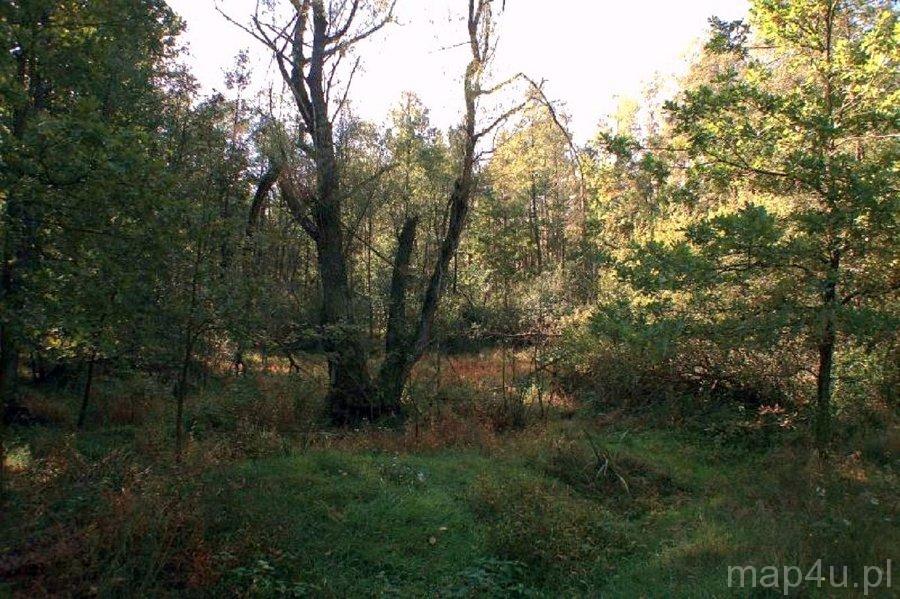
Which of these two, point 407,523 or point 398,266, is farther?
point 398,266

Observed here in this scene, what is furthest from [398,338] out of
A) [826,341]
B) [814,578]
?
[814,578]

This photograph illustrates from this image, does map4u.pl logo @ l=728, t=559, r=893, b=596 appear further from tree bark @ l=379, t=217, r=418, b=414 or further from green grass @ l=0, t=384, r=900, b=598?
tree bark @ l=379, t=217, r=418, b=414

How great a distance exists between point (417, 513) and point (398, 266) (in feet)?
26.8

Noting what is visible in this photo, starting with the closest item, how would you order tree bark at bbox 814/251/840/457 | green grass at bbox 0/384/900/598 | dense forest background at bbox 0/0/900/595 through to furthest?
green grass at bbox 0/384/900/598 < dense forest background at bbox 0/0/900/595 < tree bark at bbox 814/251/840/457

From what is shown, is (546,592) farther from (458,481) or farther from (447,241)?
(447,241)

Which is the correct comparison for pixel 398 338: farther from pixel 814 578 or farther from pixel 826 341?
pixel 814 578

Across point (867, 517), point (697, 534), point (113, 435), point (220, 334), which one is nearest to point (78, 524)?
point (220, 334)

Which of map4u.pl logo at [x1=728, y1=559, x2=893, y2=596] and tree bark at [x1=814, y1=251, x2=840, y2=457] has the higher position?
tree bark at [x1=814, y1=251, x2=840, y2=457]

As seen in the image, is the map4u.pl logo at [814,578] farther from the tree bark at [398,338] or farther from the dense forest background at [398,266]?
the tree bark at [398,338]

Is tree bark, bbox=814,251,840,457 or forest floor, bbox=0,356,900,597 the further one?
tree bark, bbox=814,251,840,457

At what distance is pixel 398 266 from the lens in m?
14.5

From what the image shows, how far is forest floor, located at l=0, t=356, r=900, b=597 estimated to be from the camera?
17.6ft

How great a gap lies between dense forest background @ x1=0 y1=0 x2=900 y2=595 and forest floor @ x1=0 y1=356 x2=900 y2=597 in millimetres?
78

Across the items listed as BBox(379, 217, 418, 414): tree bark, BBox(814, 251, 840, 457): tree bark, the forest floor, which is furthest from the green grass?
BBox(379, 217, 418, 414): tree bark
